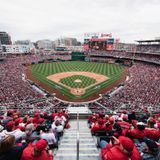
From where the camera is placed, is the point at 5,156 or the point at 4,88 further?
the point at 4,88

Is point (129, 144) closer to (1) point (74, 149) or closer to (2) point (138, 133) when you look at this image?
(2) point (138, 133)

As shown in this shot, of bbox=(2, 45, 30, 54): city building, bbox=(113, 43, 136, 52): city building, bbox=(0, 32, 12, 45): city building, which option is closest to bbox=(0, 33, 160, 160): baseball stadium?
bbox=(113, 43, 136, 52): city building

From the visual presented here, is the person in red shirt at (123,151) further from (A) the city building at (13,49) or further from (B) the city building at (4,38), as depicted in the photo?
(B) the city building at (4,38)

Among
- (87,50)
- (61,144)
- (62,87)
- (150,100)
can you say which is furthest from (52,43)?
(61,144)

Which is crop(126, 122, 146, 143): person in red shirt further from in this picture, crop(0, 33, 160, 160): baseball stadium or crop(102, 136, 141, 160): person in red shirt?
crop(102, 136, 141, 160): person in red shirt

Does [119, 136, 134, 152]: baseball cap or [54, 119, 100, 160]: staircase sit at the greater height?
[119, 136, 134, 152]: baseball cap

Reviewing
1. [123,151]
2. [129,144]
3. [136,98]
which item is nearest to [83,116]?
[123,151]

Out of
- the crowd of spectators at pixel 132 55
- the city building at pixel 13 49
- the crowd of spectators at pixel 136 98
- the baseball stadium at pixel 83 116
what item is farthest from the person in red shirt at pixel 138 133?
the city building at pixel 13 49

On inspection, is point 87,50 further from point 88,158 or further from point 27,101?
point 88,158
